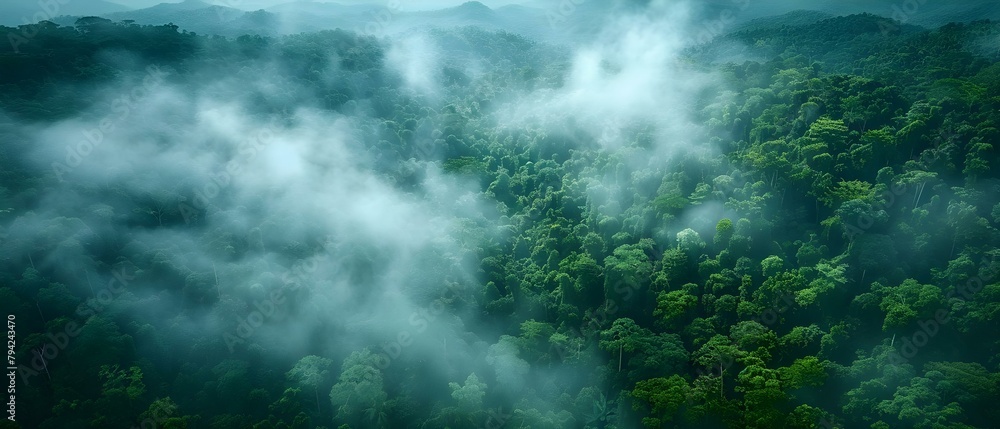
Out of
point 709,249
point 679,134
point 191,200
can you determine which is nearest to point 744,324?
point 709,249

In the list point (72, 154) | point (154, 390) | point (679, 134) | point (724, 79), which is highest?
point (724, 79)

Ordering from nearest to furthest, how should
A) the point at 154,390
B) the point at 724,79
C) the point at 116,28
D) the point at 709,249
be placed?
the point at 154,390, the point at 709,249, the point at 724,79, the point at 116,28

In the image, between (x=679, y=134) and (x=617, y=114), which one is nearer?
(x=679, y=134)

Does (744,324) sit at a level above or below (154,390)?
above

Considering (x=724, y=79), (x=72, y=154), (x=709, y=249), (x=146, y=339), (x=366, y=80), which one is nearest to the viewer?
(x=146, y=339)

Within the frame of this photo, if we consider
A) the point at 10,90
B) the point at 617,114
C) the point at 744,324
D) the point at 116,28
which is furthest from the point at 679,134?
the point at 116,28

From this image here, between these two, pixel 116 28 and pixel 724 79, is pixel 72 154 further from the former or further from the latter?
pixel 724 79
